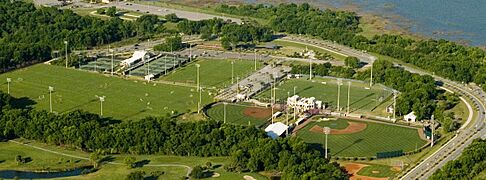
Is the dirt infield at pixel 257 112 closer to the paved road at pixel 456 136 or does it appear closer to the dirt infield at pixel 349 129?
the dirt infield at pixel 349 129

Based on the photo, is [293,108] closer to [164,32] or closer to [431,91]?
[431,91]

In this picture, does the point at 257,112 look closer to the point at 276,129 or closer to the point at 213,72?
the point at 276,129

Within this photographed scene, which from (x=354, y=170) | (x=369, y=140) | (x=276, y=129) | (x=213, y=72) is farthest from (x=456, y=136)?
(x=213, y=72)

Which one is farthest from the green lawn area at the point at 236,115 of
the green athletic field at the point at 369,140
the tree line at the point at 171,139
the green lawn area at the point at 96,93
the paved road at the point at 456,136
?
the paved road at the point at 456,136

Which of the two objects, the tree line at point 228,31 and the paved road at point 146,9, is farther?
the paved road at point 146,9

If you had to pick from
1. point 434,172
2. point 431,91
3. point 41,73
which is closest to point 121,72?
point 41,73
